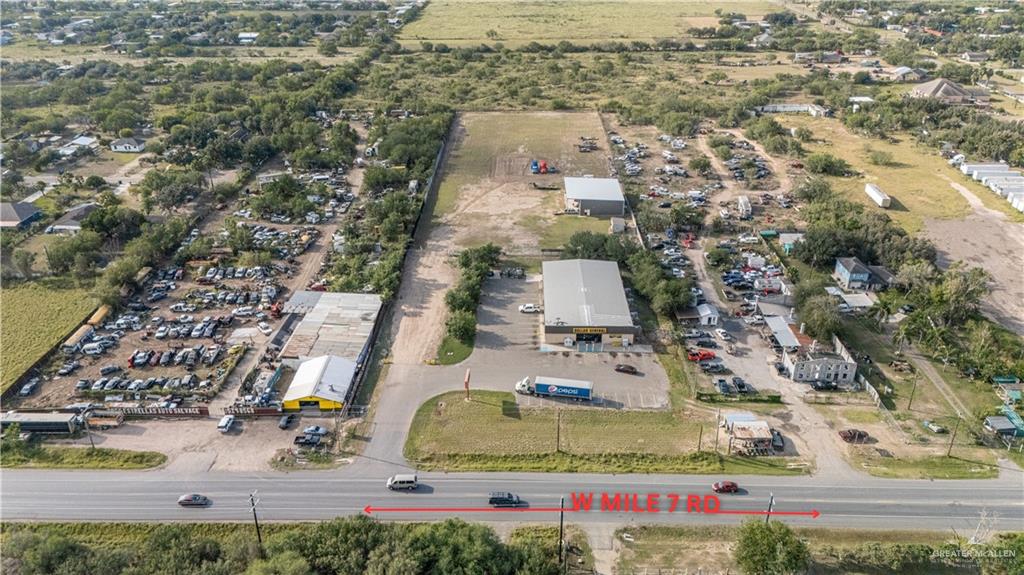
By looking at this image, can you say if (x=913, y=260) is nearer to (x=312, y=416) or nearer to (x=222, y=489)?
(x=312, y=416)

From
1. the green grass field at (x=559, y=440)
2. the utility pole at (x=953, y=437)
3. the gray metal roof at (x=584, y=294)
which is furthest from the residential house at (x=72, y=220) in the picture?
the utility pole at (x=953, y=437)

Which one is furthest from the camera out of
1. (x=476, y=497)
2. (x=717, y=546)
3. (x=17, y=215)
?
(x=17, y=215)

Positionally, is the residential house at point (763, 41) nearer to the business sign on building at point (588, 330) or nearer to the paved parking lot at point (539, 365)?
the paved parking lot at point (539, 365)

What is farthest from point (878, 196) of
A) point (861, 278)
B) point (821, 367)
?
point (821, 367)

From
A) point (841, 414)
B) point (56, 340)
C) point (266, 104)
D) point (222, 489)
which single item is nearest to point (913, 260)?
point (841, 414)
